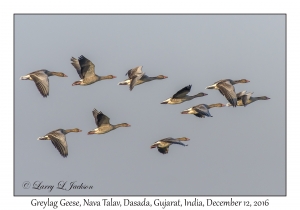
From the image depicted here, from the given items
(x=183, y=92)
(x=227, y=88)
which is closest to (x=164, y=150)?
(x=183, y=92)

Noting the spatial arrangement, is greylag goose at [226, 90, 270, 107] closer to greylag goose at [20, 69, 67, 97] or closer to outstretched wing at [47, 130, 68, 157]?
outstretched wing at [47, 130, 68, 157]

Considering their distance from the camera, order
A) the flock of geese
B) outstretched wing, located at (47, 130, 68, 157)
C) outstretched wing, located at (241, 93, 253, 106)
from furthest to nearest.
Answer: outstretched wing, located at (241, 93, 253, 106) → the flock of geese → outstretched wing, located at (47, 130, 68, 157)

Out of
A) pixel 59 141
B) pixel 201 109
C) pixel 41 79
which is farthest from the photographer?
pixel 201 109

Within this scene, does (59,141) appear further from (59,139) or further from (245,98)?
(245,98)

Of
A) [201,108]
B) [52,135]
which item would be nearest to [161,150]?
[201,108]

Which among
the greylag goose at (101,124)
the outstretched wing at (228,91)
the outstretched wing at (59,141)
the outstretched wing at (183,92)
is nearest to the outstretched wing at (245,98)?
the outstretched wing at (228,91)

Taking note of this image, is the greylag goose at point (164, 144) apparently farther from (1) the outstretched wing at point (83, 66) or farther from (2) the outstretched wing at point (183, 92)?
(1) the outstretched wing at point (83, 66)

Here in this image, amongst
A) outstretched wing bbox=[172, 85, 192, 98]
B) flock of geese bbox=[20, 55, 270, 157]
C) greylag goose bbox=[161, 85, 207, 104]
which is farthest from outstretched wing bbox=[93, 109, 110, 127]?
outstretched wing bbox=[172, 85, 192, 98]

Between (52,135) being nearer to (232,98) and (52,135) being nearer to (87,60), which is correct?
(87,60)
